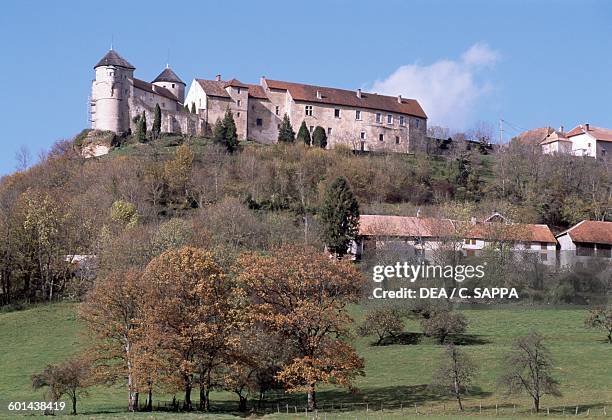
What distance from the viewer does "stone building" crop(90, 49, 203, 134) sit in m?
115

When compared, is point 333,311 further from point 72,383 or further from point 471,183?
point 471,183

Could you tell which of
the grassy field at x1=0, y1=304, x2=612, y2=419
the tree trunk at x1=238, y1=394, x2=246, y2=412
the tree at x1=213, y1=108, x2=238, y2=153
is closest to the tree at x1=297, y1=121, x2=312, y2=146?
the tree at x1=213, y1=108, x2=238, y2=153

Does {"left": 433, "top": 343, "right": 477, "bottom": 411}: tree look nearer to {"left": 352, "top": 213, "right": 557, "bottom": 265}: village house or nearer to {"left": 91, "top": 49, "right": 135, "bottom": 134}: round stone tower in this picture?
{"left": 352, "top": 213, "right": 557, "bottom": 265}: village house

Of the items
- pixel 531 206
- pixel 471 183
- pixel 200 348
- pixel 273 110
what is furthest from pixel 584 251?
pixel 200 348

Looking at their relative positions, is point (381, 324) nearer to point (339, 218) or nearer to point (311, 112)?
point (339, 218)

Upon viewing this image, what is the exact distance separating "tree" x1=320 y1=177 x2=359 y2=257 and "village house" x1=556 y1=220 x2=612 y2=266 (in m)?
19.2

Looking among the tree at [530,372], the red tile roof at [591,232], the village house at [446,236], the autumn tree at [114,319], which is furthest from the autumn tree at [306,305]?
the red tile roof at [591,232]

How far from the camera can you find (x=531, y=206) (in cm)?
10038

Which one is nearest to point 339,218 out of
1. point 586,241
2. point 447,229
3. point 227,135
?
point 447,229

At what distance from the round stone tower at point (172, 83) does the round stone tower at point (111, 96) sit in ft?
25.6

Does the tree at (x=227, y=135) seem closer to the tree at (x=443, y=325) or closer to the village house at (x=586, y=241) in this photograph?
the village house at (x=586, y=241)

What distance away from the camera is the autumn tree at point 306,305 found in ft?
131

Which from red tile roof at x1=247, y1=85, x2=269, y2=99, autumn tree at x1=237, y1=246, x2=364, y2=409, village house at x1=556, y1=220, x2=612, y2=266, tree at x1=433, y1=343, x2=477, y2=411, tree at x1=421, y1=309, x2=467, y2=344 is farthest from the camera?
red tile roof at x1=247, y1=85, x2=269, y2=99

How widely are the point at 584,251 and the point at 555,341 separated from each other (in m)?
37.5
